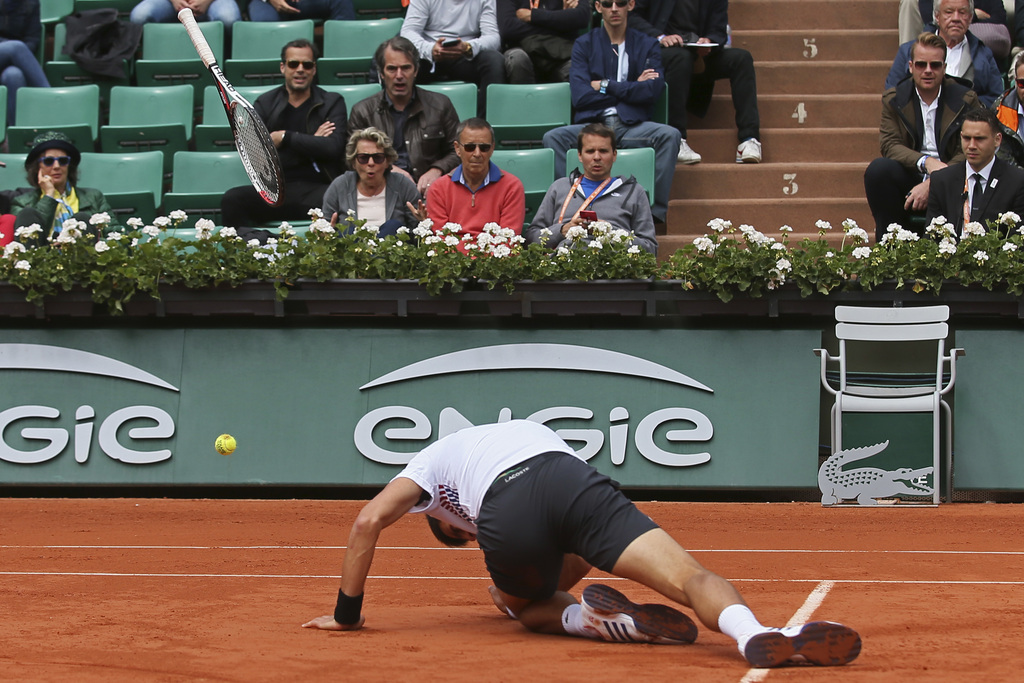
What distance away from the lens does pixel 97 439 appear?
880cm

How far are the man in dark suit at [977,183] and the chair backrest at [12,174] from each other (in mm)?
7175

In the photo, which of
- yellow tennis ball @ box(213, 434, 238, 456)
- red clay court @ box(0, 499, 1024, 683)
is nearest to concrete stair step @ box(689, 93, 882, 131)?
red clay court @ box(0, 499, 1024, 683)

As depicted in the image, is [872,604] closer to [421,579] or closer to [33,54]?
[421,579]

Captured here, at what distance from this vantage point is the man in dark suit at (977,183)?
8.84 meters

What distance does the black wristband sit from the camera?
4.65 meters

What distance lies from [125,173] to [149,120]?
951 millimetres

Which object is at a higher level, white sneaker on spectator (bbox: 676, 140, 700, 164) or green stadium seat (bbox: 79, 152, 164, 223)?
white sneaker on spectator (bbox: 676, 140, 700, 164)

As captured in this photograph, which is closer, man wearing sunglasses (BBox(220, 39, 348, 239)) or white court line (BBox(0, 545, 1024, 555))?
white court line (BBox(0, 545, 1024, 555))

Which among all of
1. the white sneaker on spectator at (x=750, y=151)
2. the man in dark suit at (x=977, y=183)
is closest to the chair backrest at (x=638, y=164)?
the white sneaker on spectator at (x=750, y=151)

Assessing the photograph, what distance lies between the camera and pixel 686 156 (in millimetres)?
10984

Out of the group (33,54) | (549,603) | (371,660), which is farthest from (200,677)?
(33,54)

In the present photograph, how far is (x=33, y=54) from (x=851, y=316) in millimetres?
8152

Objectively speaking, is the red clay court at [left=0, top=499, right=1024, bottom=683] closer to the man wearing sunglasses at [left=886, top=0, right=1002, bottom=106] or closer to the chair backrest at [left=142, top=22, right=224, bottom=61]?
the man wearing sunglasses at [left=886, top=0, right=1002, bottom=106]

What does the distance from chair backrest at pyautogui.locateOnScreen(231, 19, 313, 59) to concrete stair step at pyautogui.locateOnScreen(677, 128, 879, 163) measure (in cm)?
375
